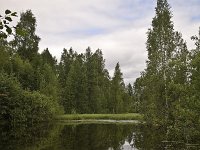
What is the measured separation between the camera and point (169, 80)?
36312 millimetres

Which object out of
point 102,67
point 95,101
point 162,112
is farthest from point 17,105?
point 102,67

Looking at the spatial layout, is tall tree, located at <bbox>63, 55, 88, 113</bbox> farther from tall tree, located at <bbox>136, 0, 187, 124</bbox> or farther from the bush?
tall tree, located at <bbox>136, 0, 187, 124</bbox>

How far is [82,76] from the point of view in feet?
269

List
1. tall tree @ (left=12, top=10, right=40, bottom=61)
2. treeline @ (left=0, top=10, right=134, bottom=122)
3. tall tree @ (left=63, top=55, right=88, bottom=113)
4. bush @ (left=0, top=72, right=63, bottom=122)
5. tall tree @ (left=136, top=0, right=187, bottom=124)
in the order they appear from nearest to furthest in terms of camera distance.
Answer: tall tree @ (left=136, top=0, right=187, bottom=124), bush @ (left=0, top=72, right=63, bottom=122), treeline @ (left=0, top=10, right=134, bottom=122), tall tree @ (left=12, top=10, right=40, bottom=61), tall tree @ (left=63, top=55, right=88, bottom=113)

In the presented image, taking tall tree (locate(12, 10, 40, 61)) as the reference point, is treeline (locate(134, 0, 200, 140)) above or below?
below

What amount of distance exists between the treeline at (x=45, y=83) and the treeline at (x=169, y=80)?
40.3 ft

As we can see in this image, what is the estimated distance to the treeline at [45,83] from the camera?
45562 mm

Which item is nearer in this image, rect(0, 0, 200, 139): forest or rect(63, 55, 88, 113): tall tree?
rect(0, 0, 200, 139): forest

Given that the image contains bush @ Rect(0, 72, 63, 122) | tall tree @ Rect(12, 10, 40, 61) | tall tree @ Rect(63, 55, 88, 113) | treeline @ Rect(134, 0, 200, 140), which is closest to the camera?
treeline @ Rect(134, 0, 200, 140)

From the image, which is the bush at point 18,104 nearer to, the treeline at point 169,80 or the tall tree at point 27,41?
the tall tree at point 27,41


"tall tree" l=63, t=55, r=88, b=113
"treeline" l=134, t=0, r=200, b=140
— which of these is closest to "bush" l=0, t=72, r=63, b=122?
"treeline" l=134, t=0, r=200, b=140

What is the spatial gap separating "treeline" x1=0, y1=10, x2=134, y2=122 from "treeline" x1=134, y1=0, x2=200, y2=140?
483 inches

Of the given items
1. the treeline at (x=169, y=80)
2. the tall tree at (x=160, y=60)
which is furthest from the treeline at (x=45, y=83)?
the tall tree at (x=160, y=60)

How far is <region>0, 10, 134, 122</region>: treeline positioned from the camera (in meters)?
45.6
